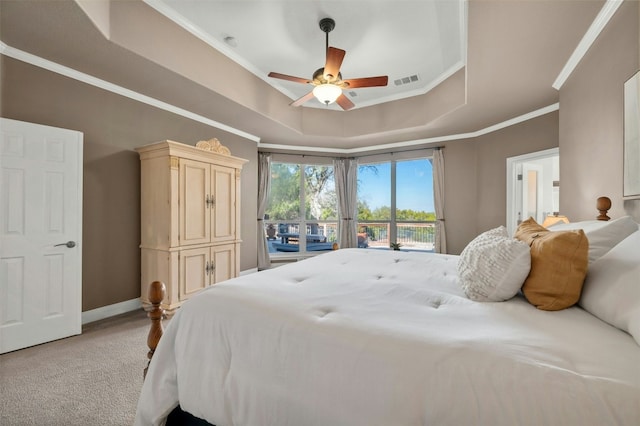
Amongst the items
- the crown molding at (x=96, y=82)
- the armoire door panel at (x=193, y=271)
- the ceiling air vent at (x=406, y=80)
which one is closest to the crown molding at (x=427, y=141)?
the ceiling air vent at (x=406, y=80)

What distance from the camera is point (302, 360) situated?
1.04 meters

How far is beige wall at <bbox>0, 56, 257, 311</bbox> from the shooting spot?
8.92ft

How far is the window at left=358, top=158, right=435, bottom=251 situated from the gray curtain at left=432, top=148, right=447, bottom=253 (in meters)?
0.25

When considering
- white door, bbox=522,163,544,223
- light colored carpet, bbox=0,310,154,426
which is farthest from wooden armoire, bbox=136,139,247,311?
white door, bbox=522,163,544,223

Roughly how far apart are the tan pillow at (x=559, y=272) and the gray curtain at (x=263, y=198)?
4.84 metres

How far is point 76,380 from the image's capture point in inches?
79.8

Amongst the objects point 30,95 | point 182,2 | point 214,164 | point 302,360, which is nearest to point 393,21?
point 182,2

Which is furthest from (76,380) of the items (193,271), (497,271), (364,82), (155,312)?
(364,82)

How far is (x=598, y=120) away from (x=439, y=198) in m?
3.14

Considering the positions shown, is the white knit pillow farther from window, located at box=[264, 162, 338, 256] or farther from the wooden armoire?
window, located at box=[264, 162, 338, 256]

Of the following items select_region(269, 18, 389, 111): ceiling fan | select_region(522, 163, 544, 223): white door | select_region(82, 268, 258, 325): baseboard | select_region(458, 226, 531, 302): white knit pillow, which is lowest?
select_region(82, 268, 258, 325): baseboard

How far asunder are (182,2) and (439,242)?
16.8 ft

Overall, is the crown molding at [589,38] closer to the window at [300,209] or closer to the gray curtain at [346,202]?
the gray curtain at [346,202]

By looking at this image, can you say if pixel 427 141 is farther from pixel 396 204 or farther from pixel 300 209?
pixel 300 209
